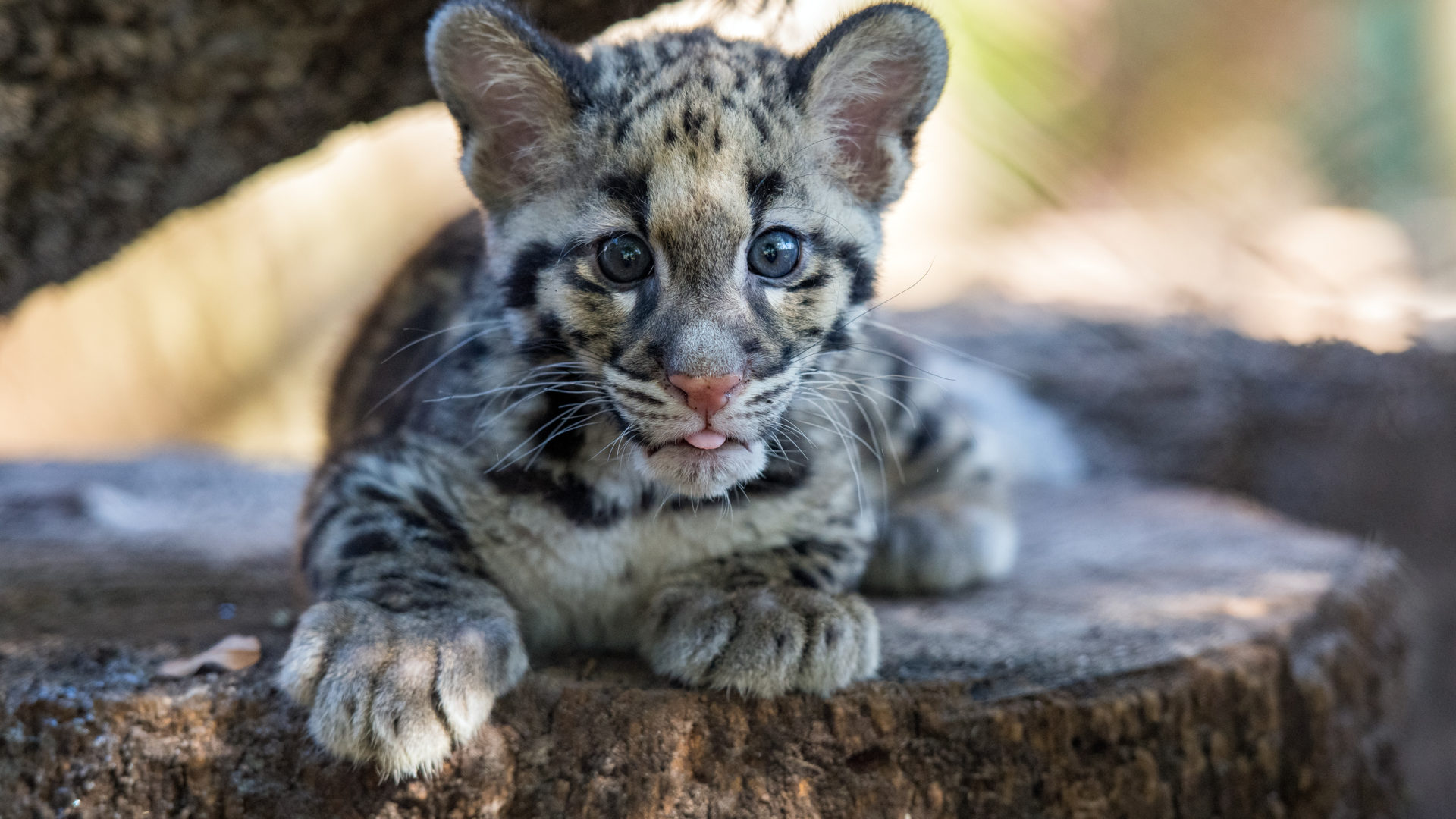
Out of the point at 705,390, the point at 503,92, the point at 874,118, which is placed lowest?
Answer: the point at 705,390

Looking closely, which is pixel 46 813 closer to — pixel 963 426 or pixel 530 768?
pixel 530 768

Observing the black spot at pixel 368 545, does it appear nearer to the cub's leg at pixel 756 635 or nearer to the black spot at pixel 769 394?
the cub's leg at pixel 756 635

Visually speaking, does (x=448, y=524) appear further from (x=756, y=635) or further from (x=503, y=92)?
(x=503, y=92)

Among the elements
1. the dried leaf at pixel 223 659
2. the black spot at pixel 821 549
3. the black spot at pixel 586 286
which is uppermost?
the black spot at pixel 586 286

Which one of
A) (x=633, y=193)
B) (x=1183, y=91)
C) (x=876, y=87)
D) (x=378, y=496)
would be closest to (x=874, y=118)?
(x=876, y=87)

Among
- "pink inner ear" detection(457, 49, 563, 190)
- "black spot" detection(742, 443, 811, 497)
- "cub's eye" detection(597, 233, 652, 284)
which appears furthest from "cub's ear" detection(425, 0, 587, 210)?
"black spot" detection(742, 443, 811, 497)

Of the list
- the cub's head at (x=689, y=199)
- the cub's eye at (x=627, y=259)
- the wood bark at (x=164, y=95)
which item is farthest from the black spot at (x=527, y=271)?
the wood bark at (x=164, y=95)
